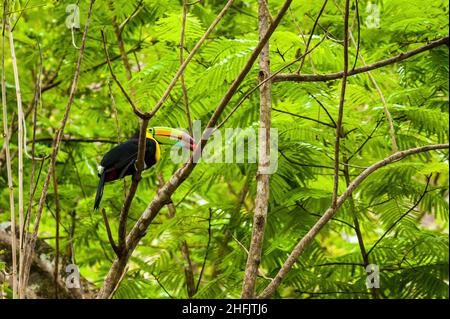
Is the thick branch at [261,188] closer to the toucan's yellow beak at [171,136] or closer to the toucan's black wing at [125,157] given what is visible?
the toucan's yellow beak at [171,136]

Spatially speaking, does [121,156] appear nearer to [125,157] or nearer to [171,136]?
[125,157]

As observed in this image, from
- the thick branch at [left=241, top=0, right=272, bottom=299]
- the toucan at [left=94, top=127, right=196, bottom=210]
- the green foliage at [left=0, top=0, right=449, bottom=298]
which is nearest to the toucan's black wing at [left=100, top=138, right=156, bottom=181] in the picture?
the toucan at [left=94, top=127, right=196, bottom=210]

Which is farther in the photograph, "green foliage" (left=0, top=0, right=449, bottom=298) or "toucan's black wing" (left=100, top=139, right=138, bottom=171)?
"toucan's black wing" (left=100, top=139, right=138, bottom=171)

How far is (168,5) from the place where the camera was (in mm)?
4637

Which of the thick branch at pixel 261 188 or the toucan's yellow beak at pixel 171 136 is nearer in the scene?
the thick branch at pixel 261 188

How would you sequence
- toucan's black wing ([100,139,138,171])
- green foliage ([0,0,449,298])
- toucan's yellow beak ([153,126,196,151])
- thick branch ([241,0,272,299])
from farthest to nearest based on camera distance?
toucan's black wing ([100,139,138,171]), toucan's yellow beak ([153,126,196,151]), green foliage ([0,0,449,298]), thick branch ([241,0,272,299])

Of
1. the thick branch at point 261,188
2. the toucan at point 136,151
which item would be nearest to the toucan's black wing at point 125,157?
the toucan at point 136,151

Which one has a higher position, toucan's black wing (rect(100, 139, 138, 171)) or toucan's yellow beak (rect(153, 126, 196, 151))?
toucan's yellow beak (rect(153, 126, 196, 151))

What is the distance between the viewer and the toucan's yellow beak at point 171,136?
4.14 metres

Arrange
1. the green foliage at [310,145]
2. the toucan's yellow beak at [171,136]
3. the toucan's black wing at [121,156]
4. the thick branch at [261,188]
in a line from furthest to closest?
Result: the toucan's black wing at [121,156]
the toucan's yellow beak at [171,136]
the green foliage at [310,145]
the thick branch at [261,188]

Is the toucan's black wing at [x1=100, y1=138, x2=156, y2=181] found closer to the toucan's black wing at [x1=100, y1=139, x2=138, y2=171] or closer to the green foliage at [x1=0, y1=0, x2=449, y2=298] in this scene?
the toucan's black wing at [x1=100, y1=139, x2=138, y2=171]

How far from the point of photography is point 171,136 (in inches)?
167

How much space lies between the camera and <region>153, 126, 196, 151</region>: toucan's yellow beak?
13.6 ft
